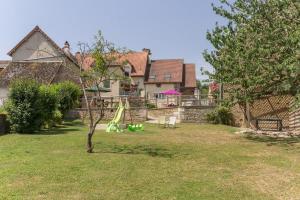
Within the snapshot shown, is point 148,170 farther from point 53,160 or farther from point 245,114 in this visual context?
point 245,114

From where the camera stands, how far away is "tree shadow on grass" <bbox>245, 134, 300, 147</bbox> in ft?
53.7

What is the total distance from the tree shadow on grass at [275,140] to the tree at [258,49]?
202cm

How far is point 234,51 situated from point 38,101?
412 inches

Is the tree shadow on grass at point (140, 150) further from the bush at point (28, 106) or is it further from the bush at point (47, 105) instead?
the bush at point (47, 105)

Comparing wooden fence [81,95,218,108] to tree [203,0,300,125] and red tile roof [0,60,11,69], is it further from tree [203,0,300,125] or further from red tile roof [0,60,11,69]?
red tile roof [0,60,11,69]

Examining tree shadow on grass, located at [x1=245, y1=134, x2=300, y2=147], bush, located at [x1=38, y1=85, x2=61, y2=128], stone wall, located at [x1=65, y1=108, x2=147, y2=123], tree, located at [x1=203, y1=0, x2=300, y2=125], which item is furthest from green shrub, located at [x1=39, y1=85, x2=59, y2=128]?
tree shadow on grass, located at [x1=245, y1=134, x2=300, y2=147]

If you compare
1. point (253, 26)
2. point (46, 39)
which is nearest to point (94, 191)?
point (253, 26)

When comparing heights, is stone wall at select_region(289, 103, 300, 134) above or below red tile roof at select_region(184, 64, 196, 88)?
below

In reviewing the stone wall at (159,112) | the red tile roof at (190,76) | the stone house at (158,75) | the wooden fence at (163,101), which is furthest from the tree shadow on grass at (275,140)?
the red tile roof at (190,76)

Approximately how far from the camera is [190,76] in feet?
202

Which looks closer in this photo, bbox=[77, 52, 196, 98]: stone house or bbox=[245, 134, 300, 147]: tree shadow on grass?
bbox=[245, 134, 300, 147]: tree shadow on grass

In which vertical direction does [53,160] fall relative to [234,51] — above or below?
below

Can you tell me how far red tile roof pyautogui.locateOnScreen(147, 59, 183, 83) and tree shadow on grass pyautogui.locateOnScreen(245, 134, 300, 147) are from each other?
3882 centimetres

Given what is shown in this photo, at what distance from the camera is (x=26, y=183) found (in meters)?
8.50
